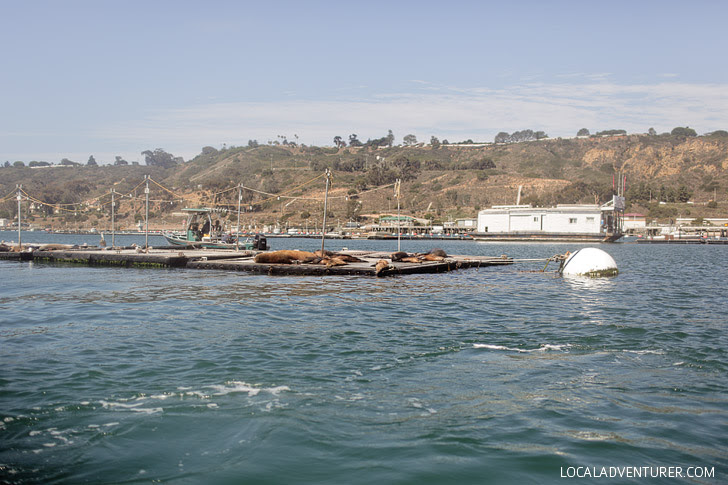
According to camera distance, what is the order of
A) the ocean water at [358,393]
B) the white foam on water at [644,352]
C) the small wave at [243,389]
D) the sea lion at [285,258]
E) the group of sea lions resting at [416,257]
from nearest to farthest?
1. the ocean water at [358,393]
2. the small wave at [243,389]
3. the white foam on water at [644,352]
4. the sea lion at [285,258]
5. the group of sea lions resting at [416,257]

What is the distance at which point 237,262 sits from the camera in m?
33.8

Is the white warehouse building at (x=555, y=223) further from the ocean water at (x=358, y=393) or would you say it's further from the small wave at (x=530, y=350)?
the small wave at (x=530, y=350)

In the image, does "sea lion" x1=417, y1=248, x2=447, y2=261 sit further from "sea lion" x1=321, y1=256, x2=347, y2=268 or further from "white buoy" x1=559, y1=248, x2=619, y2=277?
"white buoy" x1=559, y1=248, x2=619, y2=277

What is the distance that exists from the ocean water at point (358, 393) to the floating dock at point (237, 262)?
11.4 meters

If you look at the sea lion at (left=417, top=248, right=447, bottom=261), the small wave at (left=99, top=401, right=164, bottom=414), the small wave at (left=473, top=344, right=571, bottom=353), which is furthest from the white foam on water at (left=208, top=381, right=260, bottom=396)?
the sea lion at (left=417, top=248, right=447, bottom=261)

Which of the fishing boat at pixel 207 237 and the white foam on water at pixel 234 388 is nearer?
the white foam on water at pixel 234 388

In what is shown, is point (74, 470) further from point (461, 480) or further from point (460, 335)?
point (460, 335)

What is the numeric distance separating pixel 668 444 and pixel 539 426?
159 centimetres

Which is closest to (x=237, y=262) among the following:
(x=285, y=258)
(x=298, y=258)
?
(x=285, y=258)

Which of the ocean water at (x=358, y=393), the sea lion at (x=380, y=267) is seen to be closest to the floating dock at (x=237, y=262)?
the sea lion at (x=380, y=267)

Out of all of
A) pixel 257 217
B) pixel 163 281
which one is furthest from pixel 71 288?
pixel 257 217

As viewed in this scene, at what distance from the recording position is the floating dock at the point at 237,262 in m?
30.0

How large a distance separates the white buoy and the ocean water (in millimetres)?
10992

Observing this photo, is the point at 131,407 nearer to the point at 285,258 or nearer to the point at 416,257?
the point at 285,258
